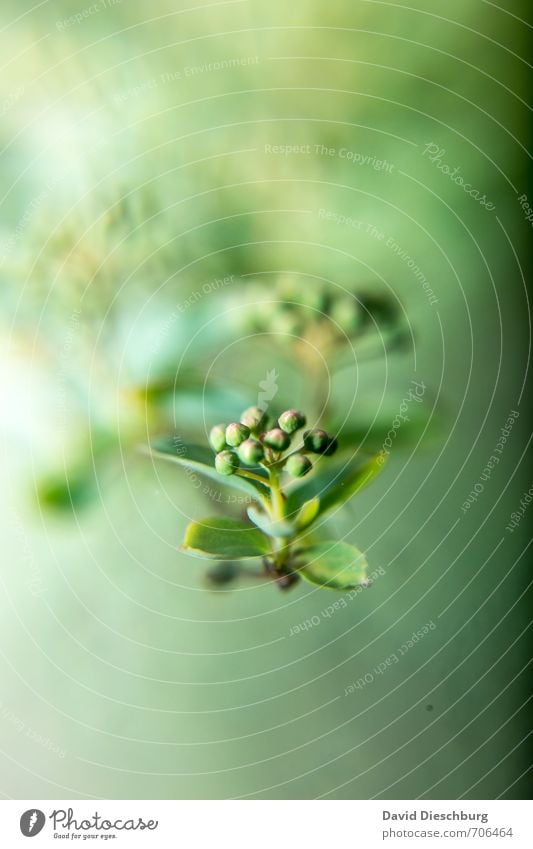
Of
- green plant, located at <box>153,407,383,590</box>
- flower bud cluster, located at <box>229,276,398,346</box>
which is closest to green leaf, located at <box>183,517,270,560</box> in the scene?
green plant, located at <box>153,407,383,590</box>

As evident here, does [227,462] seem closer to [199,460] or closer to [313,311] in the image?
[199,460]

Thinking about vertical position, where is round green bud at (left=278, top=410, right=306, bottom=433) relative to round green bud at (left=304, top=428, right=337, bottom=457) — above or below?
above

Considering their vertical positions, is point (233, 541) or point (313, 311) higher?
point (313, 311)

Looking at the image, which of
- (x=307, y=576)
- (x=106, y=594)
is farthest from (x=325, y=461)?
(x=106, y=594)

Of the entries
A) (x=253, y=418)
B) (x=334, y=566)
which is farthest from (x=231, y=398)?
(x=334, y=566)

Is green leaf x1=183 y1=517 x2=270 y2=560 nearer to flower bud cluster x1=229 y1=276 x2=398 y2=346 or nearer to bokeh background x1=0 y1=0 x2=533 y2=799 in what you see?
bokeh background x1=0 y1=0 x2=533 y2=799
